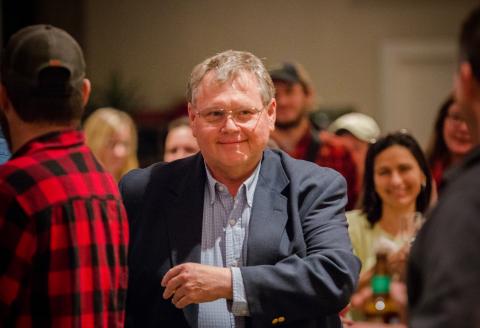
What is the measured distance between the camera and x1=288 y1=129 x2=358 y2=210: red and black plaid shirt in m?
4.54

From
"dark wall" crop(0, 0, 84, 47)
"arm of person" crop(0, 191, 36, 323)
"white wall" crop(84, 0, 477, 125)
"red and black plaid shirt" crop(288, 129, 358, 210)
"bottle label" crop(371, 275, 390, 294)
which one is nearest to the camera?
"arm of person" crop(0, 191, 36, 323)

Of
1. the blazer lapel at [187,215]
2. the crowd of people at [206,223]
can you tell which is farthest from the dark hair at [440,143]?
the blazer lapel at [187,215]

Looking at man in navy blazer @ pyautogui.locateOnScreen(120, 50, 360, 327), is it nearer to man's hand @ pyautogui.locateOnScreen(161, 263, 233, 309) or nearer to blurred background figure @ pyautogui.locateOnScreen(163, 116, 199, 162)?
man's hand @ pyautogui.locateOnScreen(161, 263, 233, 309)

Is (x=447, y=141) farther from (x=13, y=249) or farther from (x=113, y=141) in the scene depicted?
(x=13, y=249)

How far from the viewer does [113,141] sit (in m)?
4.65

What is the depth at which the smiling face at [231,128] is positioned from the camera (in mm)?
2295

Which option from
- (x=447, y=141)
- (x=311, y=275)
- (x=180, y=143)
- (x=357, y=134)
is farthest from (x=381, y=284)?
(x=357, y=134)

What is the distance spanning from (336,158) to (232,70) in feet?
7.90

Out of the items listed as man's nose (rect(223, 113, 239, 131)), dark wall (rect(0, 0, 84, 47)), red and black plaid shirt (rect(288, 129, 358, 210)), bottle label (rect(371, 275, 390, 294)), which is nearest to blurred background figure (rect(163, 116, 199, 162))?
red and black plaid shirt (rect(288, 129, 358, 210))

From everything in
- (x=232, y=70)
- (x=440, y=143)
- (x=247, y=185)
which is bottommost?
(x=440, y=143)

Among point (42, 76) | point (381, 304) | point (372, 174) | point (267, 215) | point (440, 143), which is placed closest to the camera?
point (42, 76)

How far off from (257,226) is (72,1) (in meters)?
6.97

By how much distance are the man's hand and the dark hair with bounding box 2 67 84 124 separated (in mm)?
469

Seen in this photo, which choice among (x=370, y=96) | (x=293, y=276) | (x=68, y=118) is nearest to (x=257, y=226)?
(x=293, y=276)
